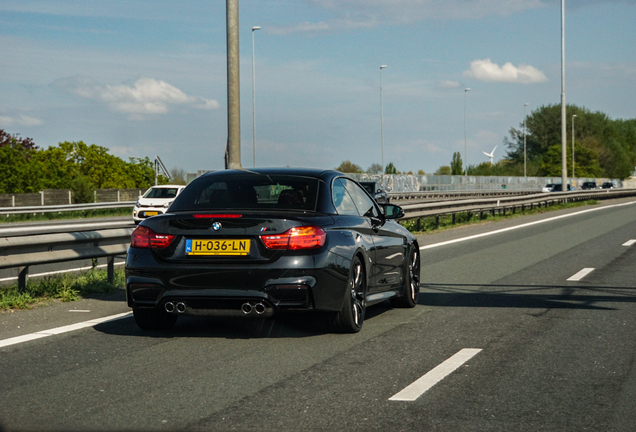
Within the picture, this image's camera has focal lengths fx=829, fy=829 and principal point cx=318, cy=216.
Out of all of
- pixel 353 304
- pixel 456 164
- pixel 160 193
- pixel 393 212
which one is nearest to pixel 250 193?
pixel 353 304

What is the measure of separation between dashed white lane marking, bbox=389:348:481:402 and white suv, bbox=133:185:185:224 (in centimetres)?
2071

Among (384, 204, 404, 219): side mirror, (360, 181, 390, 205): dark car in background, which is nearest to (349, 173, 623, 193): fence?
(360, 181, 390, 205): dark car in background

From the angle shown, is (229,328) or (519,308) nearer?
(229,328)

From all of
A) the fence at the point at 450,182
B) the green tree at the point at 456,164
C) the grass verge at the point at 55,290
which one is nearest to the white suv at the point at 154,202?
the grass verge at the point at 55,290

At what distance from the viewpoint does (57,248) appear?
33.9 feet

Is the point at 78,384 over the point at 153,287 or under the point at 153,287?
under

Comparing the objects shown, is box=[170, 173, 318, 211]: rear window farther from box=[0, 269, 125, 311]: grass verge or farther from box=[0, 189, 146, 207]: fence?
box=[0, 189, 146, 207]: fence

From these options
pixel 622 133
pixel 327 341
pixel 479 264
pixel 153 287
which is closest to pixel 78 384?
pixel 153 287

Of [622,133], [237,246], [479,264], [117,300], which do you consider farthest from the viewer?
[622,133]

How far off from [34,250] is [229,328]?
321 cm

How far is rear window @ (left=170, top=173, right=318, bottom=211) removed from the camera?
22.7 feet

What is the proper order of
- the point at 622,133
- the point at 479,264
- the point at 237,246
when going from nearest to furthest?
the point at 237,246, the point at 479,264, the point at 622,133

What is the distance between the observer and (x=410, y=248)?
8836 mm

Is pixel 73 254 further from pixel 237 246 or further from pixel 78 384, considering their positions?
pixel 78 384
